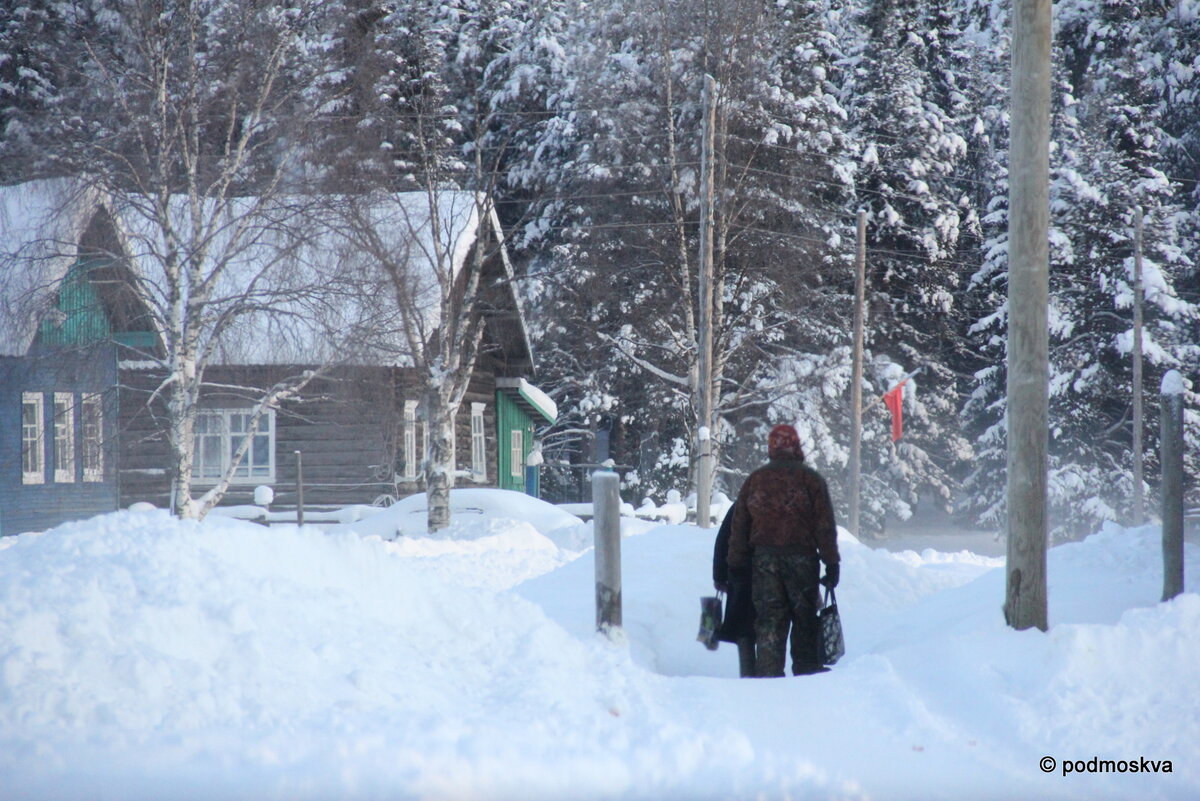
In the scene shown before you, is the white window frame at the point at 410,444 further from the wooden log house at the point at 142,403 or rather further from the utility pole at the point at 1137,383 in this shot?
the utility pole at the point at 1137,383

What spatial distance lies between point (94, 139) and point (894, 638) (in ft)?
39.4

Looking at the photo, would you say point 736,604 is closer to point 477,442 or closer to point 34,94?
point 34,94

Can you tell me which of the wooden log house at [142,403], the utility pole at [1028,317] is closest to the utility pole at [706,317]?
the wooden log house at [142,403]

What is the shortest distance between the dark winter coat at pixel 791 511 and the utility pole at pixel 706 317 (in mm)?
12418

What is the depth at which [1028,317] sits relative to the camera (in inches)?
261

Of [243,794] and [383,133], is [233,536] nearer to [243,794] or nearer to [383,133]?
[243,794]

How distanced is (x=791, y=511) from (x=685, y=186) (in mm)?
17778

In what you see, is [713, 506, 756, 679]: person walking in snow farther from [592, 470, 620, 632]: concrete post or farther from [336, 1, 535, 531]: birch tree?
[336, 1, 535, 531]: birch tree

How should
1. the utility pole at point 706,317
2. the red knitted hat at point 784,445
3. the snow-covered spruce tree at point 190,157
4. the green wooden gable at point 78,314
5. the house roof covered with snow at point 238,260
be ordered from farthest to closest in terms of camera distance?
the utility pole at point 706,317 < the snow-covered spruce tree at point 190,157 < the green wooden gable at point 78,314 < the house roof covered with snow at point 238,260 < the red knitted hat at point 784,445

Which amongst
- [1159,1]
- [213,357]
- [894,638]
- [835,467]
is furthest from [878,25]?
[894,638]

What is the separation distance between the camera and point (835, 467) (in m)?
30.5

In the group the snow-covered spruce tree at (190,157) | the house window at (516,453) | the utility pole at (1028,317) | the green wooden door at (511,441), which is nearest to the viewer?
the utility pole at (1028,317)

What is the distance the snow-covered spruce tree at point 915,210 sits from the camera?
102 feet

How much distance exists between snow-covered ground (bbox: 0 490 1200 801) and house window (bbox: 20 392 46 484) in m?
19.1
